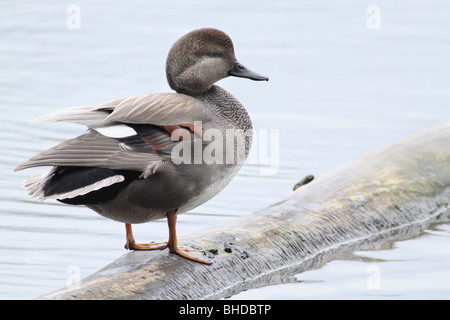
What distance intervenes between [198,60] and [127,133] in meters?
0.76

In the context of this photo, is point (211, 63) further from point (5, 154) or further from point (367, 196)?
point (5, 154)

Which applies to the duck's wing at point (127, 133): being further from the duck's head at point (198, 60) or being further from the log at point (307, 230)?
the log at point (307, 230)

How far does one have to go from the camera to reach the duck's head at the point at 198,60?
5.26 m

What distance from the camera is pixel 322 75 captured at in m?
11.4

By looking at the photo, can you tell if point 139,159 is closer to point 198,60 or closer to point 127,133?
point 127,133

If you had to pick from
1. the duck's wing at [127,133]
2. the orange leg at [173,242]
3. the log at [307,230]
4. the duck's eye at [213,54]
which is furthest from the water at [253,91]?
the duck's eye at [213,54]

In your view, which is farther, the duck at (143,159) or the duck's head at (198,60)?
the duck's head at (198,60)

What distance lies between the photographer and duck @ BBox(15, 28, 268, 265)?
14.9ft

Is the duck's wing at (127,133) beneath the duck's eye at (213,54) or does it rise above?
beneath

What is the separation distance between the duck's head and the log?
2.83 feet

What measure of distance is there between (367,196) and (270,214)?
33.0 inches

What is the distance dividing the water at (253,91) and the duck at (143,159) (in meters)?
0.82
